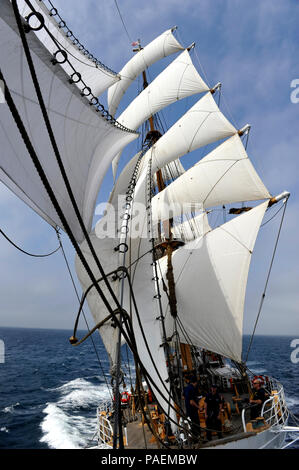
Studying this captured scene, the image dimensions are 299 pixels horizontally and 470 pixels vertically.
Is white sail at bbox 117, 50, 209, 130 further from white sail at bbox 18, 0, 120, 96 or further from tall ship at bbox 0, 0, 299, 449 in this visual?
white sail at bbox 18, 0, 120, 96

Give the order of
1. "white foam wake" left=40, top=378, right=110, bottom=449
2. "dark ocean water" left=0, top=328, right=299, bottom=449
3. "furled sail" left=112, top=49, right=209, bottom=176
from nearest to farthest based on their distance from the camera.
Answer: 1. "white foam wake" left=40, top=378, right=110, bottom=449
2. "dark ocean water" left=0, top=328, right=299, bottom=449
3. "furled sail" left=112, top=49, right=209, bottom=176

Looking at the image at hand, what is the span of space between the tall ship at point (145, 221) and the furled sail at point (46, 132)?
23 millimetres

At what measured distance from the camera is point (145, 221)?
23.0ft

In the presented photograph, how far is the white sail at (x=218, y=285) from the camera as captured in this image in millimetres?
11953

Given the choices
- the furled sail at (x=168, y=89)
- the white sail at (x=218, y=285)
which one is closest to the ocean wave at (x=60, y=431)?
the white sail at (x=218, y=285)

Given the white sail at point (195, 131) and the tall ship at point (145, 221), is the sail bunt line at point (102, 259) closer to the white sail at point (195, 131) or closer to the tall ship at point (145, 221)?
the tall ship at point (145, 221)

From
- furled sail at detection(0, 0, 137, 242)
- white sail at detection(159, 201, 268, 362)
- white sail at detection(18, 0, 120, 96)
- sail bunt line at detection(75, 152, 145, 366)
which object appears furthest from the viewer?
white sail at detection(159, 201, 268, 362)

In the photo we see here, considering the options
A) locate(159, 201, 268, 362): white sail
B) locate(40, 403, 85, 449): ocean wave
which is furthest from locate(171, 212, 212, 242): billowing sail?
locate(40, 403, 85, 449): ocean wave

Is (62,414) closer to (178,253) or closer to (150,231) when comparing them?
(178,253)

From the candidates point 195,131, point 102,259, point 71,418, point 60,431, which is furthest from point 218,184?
point 71,418

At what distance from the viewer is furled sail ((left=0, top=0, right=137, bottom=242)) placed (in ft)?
11.6

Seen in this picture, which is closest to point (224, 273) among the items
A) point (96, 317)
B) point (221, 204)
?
point (221, 204)

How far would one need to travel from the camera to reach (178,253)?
16000 mm

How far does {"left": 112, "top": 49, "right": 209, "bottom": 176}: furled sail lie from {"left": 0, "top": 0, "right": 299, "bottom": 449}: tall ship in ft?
0.37
